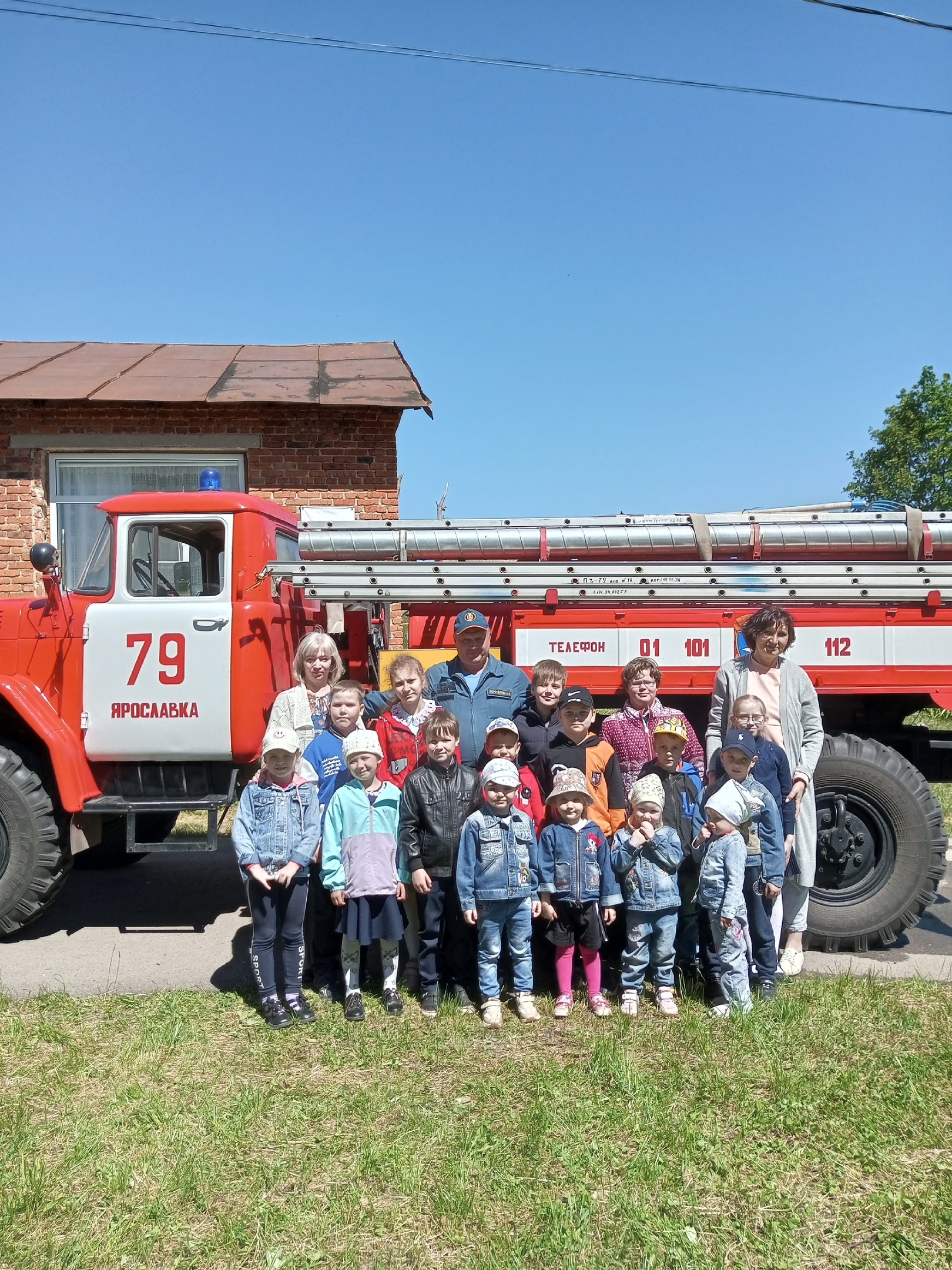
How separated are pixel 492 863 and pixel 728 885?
1.05 meters

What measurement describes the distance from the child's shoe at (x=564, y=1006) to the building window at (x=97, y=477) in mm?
7962

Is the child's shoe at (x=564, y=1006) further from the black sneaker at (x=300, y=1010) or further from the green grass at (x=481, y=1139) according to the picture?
the black sneaker at (x=300, y=1010)

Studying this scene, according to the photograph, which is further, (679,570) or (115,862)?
(115,862)

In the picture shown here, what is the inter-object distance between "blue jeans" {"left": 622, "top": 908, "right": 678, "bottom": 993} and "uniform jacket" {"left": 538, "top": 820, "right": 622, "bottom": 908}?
15cm

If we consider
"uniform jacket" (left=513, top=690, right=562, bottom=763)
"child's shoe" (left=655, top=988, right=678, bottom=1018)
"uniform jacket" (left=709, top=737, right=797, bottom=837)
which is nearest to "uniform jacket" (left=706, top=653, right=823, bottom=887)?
"uniform jacket" (left=709, top=737, right=797, bottom=837)

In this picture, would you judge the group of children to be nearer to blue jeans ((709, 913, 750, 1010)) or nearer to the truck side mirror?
blue jeans ((709, 913, 750, 1010))

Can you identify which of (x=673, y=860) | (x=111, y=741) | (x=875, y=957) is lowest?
(x=875, y=957)

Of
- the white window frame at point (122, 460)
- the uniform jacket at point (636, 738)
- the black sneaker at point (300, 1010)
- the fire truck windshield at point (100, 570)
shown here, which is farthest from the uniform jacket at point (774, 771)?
the white window frame at point (122, 460)

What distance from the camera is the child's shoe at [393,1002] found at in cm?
415

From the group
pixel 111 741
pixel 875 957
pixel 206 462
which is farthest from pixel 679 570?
pixel 206 462

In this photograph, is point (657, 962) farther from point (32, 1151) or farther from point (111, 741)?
point (111, 741)

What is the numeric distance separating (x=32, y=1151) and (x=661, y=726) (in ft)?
9.56

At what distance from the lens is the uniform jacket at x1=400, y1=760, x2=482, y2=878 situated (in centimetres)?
419

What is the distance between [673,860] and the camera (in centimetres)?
410
